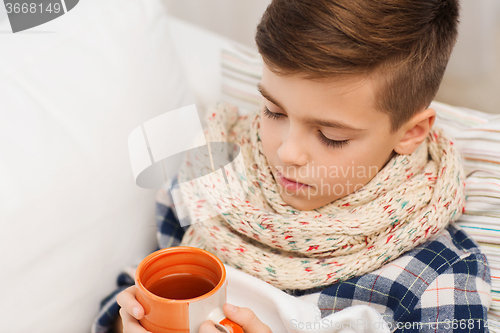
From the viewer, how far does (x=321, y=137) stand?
0.64 m

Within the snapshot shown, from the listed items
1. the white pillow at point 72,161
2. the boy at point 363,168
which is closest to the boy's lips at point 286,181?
the boy at point 363,168

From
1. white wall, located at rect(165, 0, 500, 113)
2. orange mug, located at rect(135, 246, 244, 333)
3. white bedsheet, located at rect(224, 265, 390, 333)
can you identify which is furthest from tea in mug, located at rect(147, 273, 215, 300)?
white wall, located at rect(165, 0, 500, 113)

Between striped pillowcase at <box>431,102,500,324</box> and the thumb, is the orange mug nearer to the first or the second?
the thumb

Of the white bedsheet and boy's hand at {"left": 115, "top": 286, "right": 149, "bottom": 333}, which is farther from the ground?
boy's hand at {"left": 115, "top": 286, "right": 149, "bottom": 333}

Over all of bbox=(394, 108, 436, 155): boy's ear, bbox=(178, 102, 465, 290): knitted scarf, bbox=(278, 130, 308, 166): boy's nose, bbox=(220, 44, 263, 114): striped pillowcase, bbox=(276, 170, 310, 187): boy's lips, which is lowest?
bbox=(178, 102, 465, 290): knitted scarf

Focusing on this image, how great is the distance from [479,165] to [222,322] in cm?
61

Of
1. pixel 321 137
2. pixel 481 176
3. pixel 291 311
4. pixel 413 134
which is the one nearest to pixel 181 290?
pixel 291 311

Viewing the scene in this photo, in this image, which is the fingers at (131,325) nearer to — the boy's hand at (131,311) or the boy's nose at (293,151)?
the boy's hand at (131,311)

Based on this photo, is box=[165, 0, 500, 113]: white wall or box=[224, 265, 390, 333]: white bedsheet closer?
box=[224, 265, 390, 333]: white bedsheet

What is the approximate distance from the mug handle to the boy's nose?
26 cm

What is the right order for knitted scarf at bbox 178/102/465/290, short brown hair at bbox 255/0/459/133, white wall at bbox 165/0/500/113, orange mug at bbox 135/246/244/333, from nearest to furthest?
orange mug at bbox 135/246/244/333 → short brown hair at bbox 255/0/459/133 → knitted scarf at bbox 178/102/465/290 → white wall at bbox 165/0/500/113

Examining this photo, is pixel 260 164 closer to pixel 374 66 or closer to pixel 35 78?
pixel 374 66

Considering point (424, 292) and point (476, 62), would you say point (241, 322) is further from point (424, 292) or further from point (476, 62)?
point (476, 62)

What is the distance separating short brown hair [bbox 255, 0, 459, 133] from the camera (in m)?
0.57
